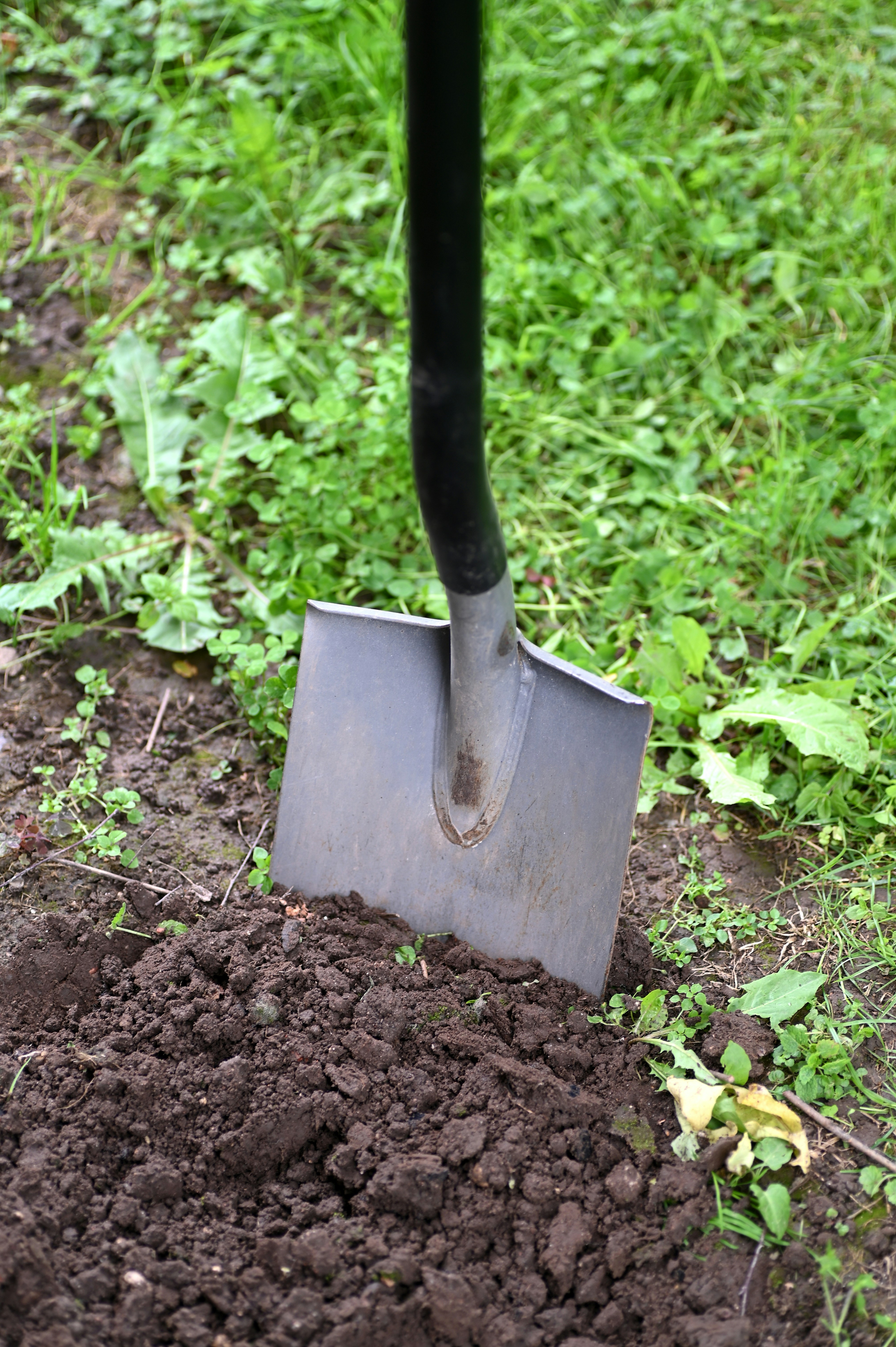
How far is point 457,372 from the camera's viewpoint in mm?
1292

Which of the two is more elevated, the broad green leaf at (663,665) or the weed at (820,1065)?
the broad green leaf at (663,665)

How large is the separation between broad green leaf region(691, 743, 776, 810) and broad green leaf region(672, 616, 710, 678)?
0.50ft

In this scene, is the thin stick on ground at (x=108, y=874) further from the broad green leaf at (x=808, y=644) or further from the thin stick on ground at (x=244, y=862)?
the broad green leaf at (x=808, y=644)

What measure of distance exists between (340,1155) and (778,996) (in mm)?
754

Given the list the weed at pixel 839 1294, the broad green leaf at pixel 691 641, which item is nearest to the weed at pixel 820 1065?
the weed at pixel 839 1294

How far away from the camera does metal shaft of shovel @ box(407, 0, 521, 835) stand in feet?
3.74

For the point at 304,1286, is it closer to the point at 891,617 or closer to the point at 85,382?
the point at 891,617

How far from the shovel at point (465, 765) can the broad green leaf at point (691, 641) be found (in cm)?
57

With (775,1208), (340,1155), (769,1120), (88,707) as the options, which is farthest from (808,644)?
(88,707)

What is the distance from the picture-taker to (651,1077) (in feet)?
5.09

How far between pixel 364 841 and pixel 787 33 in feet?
11.3

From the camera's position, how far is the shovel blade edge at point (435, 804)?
163cm

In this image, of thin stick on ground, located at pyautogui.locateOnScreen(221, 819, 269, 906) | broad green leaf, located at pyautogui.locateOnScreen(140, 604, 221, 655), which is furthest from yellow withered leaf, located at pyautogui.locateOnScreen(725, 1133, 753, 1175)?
broad green leaf, located at pyautogui.locateOnScreen(140, 604, 221, 655)

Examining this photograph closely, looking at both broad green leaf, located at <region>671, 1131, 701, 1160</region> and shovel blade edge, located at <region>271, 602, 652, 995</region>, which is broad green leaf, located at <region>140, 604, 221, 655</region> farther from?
broad green leaf, located at <region>671, 1131, 701, 1160</region>
